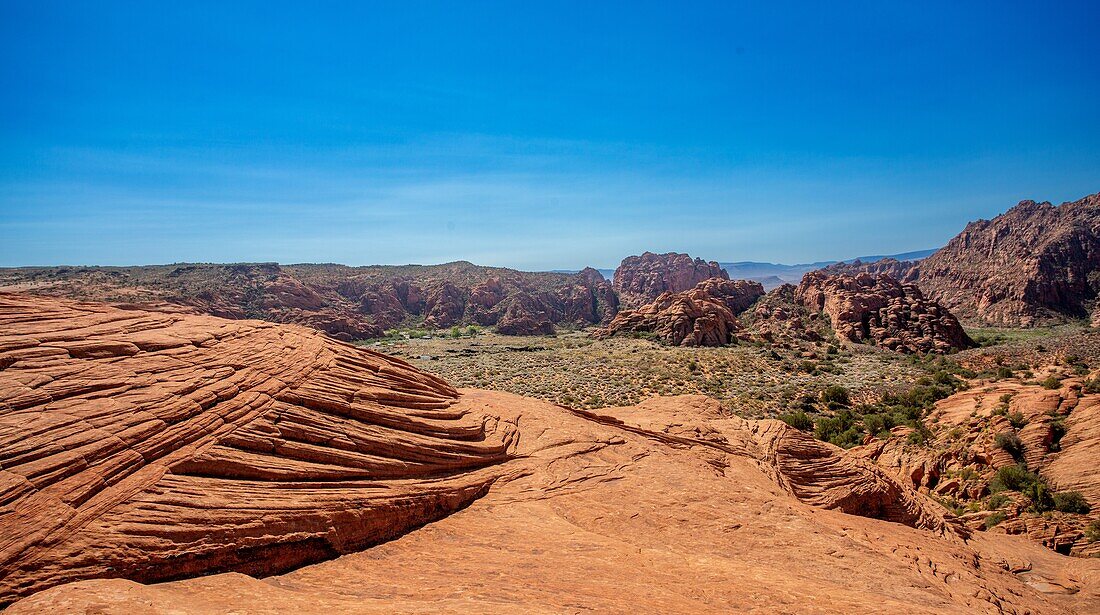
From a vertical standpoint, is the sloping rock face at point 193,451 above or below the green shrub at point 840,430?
above

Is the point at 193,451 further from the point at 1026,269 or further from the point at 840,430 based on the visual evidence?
the point at 1026,269

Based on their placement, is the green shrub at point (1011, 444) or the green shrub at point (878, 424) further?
the green shrub at point (878, 424)

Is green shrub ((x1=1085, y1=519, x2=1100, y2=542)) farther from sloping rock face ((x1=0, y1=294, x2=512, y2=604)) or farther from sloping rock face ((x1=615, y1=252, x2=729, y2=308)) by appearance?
sloping rock face ((x1=615, y1=252, x2=729, y2=308))

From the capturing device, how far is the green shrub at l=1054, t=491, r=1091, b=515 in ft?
57.2

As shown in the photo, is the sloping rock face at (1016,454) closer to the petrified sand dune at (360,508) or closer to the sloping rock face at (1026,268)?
the petrified sand dune at (360,508)

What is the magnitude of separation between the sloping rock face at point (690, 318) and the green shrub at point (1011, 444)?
42.1 metres

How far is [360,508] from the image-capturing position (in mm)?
9109

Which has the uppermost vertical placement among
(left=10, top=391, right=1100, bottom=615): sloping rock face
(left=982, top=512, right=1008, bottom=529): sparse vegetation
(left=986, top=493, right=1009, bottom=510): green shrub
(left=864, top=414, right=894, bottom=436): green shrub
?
(left=10, top=391, right=1100, bottom=615): sloping rock face

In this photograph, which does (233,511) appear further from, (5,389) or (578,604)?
(578,604)

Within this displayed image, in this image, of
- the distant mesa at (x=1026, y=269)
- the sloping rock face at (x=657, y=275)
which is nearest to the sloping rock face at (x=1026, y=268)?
the distant mesa at (x=1026, y=269)

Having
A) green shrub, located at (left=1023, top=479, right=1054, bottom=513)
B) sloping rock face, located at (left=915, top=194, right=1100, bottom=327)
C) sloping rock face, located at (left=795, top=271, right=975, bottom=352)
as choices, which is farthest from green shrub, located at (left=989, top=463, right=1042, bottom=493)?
sloping rock face, located at (left=915, top=194, right=1100, bottom=327)

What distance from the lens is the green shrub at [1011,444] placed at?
66.8 ft

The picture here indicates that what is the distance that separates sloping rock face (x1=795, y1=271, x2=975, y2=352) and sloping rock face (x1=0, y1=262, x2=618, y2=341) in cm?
5890

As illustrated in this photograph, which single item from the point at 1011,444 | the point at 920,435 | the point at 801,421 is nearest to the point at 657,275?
the point at 801,421
